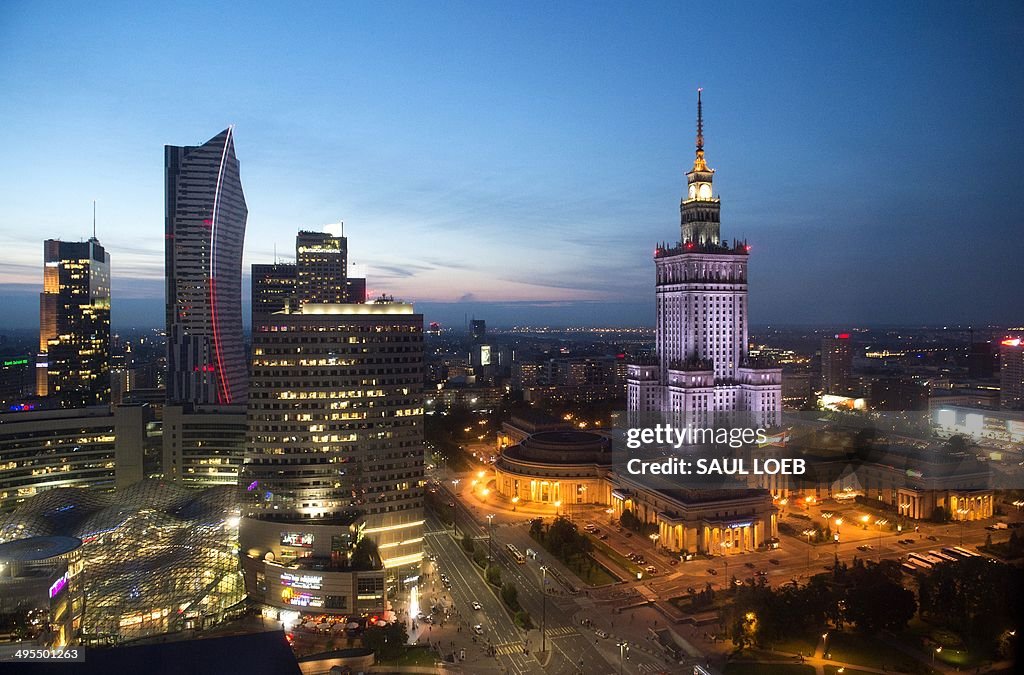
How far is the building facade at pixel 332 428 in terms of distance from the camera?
20141 mm

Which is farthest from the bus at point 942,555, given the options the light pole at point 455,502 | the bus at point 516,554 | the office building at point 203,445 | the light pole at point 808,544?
the office building at point 203,445

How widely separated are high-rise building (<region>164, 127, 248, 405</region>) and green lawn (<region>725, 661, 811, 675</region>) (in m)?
30.7

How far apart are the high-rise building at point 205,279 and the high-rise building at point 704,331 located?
22.3 metres

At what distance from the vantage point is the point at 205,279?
38281mm

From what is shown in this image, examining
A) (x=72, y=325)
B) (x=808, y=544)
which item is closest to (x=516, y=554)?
(x=808, y=544)

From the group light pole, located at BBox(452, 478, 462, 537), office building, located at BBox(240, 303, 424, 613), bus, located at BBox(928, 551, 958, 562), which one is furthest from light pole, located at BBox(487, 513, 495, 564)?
bus, located at BBox(928, 551, 958, 562)

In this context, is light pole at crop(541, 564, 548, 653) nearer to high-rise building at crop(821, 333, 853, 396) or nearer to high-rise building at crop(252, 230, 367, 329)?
high-rise building at crop(821, 333, 853, 396)

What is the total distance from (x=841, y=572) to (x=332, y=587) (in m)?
12.6

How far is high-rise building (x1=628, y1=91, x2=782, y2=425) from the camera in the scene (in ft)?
106

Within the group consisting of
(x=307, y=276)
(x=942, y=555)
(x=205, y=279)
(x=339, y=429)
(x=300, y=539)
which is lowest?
(x=942, y=555)

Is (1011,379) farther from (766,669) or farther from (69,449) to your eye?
(69,449)

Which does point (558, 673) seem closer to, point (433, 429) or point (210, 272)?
point (433, 429)

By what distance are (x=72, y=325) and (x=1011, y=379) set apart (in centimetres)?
5651

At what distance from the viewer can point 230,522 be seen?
810 inches
